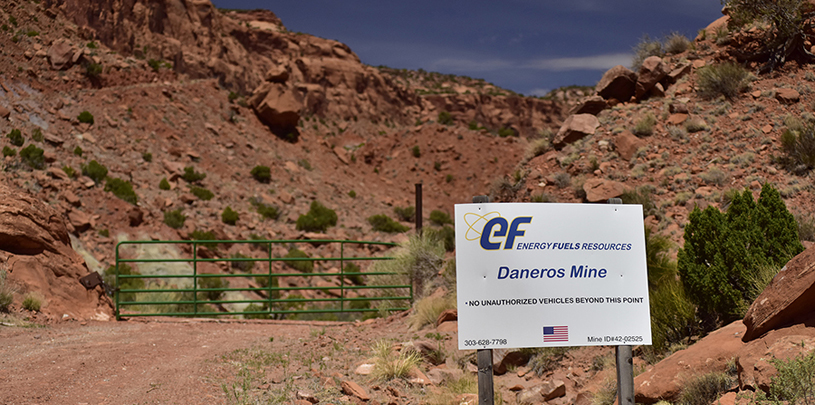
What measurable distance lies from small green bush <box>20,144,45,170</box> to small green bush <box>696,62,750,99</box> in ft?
80.7

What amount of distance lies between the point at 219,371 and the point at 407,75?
8137 cm

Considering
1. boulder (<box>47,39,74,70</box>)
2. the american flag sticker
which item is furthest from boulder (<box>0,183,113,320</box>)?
boulder (<box>47,39,74,70</box>)

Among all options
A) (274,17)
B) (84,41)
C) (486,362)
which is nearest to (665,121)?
(486,362)

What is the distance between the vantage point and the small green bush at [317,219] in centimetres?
2939

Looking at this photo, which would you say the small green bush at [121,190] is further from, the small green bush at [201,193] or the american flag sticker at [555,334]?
the american flag sticker at [555,334]

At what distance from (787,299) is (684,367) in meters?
1.20

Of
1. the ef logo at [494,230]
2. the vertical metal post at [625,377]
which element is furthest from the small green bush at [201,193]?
the vertical metal post at [625,377]

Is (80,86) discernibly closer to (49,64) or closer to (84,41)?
(49,64)

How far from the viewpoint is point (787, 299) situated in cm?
453

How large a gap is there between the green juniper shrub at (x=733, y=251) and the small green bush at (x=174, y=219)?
21.6 meters

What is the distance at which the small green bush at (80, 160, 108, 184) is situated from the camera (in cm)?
2319

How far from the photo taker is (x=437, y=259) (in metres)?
13.1

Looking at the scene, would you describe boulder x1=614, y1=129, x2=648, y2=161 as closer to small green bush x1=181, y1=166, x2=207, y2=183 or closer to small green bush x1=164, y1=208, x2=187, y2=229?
small green bush x1=164, y1=208, x2=187, y2=229

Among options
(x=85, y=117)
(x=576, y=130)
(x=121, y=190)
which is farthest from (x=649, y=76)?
(x=85, y=117)
